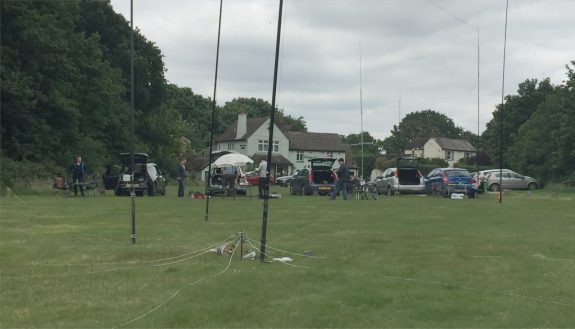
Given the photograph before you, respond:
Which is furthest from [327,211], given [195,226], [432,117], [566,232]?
[432,117]

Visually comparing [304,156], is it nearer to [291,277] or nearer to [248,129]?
[248,129]

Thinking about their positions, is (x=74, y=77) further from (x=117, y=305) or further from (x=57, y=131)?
(x=117, y=305)

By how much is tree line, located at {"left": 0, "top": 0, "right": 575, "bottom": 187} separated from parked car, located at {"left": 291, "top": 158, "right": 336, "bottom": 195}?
9.59m

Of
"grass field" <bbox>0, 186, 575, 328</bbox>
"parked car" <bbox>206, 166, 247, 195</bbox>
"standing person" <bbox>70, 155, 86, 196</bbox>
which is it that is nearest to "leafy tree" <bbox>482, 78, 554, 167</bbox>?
"parked car" <bbox>206, 166, 247, 195</bbox>

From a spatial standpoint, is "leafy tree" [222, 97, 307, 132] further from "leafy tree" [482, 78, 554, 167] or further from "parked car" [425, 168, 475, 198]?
"parked car" [425, 168, 475, 198]

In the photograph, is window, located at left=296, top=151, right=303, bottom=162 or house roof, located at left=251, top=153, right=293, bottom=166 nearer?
house roof, located at left=251, top=153, right=293, bottom=166

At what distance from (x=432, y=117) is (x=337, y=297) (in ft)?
521

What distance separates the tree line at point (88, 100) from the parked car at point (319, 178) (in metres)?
9.59

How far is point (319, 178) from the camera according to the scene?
32.8m

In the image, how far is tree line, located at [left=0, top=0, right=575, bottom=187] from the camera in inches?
1407

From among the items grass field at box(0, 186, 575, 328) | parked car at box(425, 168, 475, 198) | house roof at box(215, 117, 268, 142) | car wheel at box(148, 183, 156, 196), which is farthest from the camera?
house roof at box(215, 117, 268, 142)

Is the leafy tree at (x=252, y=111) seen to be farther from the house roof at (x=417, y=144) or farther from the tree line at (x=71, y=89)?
the tree line at (x=71, y=89)

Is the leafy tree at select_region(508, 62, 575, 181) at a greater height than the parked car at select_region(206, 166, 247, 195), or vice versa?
the leafy tree at select_region(508, 62, 575, 181)

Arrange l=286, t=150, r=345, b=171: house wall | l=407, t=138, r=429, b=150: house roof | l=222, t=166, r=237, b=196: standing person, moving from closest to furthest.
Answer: l=222, t=166, r=237, b=196: standing person
l=286, t=150, r=345, b=171: house wall
l=407, t=138, r=429, b=150: house roof
